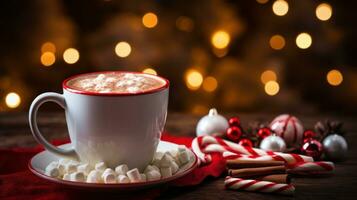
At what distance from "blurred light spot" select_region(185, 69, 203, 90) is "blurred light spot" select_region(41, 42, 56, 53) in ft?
1.63

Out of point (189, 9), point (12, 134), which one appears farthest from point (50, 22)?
point (12, 134)

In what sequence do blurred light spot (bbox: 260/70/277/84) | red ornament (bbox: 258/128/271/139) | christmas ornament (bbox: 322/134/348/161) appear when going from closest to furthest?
christmas ornament (bbox: 322/134/348/161), red ornament (bbox: 258/128/271/139), blurred light spot (bbox: 260/70/277/84)

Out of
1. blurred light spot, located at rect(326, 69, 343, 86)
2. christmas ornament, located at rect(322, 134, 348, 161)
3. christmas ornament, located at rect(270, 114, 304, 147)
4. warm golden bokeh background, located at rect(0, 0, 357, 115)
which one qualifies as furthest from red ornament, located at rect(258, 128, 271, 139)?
blurred light spot, located at rect(326, 69, 343, 86)

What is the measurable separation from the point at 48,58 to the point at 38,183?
1.11 metres

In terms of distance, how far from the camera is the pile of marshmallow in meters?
1.01

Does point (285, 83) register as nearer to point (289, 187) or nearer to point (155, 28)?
point (155, 28)

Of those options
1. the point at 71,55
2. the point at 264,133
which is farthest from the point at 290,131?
the point at 71,55

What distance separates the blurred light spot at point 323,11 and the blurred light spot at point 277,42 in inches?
6.1

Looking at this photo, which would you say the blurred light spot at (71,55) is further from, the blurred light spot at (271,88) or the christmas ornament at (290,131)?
the christmas ornament at (290,131)

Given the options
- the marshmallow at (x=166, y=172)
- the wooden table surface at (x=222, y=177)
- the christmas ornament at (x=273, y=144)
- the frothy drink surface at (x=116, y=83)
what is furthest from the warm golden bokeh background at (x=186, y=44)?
the marshmallow at (x=166, y=172)

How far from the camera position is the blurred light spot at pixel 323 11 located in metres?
Result: 2.10

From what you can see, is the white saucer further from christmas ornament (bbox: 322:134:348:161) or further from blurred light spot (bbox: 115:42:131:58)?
blurred light spot (bbox: 115:42:131:58)

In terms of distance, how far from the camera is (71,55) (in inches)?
84.4

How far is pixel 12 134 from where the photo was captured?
58.4 inches
